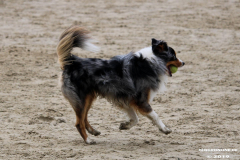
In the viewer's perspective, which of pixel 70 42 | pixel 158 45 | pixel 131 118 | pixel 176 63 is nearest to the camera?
pixel 70 42

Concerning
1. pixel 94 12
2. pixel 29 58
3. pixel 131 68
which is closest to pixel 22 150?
pixel 131 68

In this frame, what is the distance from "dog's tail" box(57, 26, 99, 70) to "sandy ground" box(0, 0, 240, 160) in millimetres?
1292

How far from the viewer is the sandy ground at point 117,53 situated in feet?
19.4

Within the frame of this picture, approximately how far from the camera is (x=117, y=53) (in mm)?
10641

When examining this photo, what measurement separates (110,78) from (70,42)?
0.83m

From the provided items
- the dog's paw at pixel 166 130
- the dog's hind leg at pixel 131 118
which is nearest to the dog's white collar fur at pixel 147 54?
the dog's hind leg at pixel 131 118

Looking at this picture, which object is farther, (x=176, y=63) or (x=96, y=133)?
(x=176, y=63)

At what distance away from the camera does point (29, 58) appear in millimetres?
10250

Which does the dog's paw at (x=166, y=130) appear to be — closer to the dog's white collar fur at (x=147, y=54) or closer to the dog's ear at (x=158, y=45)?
the dog's white collar fur at (x=147, y=54)

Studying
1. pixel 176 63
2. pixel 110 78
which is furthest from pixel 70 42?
pixel 176 63

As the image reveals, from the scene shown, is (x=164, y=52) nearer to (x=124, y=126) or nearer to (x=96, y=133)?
(x=124, y=126)

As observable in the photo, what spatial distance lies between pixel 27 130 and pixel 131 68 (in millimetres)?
1974

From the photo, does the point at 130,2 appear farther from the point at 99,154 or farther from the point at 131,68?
the point at 99,154

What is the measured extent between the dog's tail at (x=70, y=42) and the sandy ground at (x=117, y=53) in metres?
1.29
